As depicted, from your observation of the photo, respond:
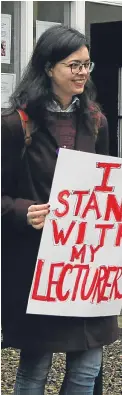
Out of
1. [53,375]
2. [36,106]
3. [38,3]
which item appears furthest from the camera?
[38,3]

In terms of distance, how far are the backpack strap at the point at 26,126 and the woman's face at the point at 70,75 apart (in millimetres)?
138

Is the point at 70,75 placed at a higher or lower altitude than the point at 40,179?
higher

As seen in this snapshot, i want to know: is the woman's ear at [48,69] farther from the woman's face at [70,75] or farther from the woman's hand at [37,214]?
the woman's hand at [37,214]

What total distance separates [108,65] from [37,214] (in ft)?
14.0

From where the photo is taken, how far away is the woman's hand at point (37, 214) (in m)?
3.35

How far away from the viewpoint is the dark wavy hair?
11.2ft

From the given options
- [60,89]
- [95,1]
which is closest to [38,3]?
[95,1]

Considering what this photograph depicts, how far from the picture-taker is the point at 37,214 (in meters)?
3.35

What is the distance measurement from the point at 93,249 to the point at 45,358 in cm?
41

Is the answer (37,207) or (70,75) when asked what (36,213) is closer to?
(37,207)

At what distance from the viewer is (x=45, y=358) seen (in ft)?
11.7

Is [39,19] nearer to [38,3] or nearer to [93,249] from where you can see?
[38,3]

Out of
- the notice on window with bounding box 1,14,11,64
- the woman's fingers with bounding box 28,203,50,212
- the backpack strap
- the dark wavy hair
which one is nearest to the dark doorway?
the notice on window with bounding box 1,14,11,64

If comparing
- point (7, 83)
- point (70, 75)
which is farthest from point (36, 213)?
point (7, 83)
